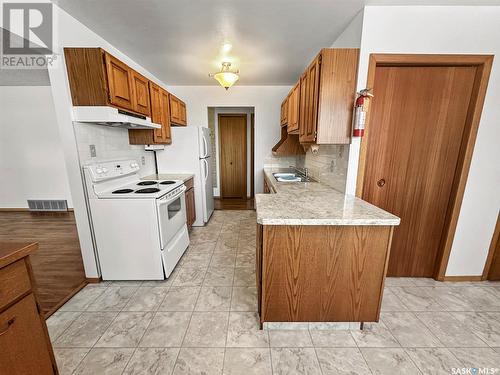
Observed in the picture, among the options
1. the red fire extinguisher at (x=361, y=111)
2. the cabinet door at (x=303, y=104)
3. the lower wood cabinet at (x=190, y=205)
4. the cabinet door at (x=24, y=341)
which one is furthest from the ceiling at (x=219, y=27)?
the cabinet door at (x=24, y=341)

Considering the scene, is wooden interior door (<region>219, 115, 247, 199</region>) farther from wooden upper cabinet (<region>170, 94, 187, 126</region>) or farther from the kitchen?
the kitchen

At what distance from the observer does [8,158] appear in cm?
399

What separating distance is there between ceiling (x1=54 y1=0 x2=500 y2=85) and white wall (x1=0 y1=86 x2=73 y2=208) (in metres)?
2.67

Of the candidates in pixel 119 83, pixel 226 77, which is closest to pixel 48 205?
pixel 119 83

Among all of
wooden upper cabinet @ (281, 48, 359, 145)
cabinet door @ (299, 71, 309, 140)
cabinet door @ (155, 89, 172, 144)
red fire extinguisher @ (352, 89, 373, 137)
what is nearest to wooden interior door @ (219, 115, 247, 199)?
cabinet door @ (155, 89, 172, 144)

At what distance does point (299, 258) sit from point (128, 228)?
170 centimetres

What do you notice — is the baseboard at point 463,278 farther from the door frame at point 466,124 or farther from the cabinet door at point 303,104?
the cabinet door at point 303,104

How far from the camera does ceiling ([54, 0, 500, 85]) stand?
5.45 feet

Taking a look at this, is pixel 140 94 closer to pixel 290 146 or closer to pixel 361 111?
pixel 361 111

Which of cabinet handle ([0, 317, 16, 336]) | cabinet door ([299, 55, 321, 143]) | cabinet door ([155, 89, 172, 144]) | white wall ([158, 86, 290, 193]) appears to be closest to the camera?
cabinet handle ([0, 317, 16, 336])

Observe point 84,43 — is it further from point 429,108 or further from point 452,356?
point 452,356

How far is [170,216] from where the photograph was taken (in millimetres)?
2322

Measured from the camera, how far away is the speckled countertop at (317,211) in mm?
1292

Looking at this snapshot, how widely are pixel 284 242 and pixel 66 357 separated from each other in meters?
1.66
